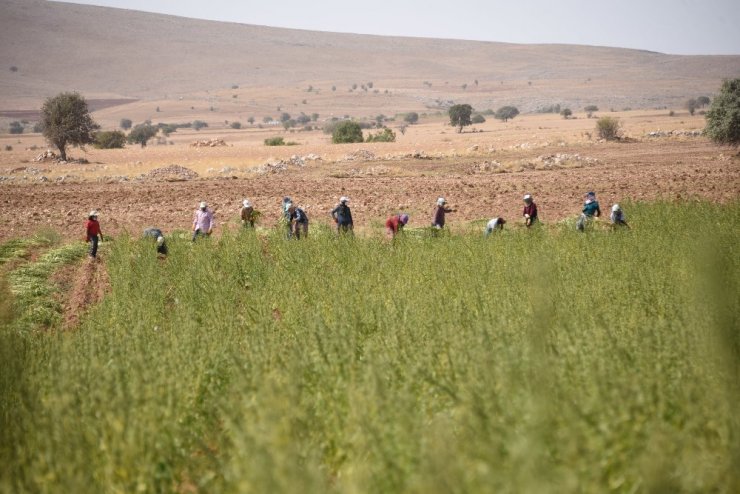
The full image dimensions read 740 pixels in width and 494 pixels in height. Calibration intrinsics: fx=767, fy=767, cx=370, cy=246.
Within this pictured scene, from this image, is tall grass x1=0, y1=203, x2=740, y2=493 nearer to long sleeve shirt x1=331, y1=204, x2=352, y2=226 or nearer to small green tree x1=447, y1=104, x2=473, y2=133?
long sleeve shirt x1=331, y1=204, x2=352, y2=226

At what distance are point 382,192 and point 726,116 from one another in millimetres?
17335

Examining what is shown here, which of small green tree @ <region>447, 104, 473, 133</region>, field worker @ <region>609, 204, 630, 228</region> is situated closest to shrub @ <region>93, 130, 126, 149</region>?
small green tree @ <region>447, 104, 473, 133</region>

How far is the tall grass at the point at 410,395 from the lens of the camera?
423cm

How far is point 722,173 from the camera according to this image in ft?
90.8

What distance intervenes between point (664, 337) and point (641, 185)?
20484 mm

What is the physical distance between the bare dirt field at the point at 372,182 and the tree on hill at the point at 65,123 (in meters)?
2.40

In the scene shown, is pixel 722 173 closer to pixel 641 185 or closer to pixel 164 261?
pixel 641 185

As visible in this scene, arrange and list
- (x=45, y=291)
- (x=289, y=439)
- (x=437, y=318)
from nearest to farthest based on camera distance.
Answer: (x=289, y=439) < (x=437, y=318) < (x=45, y=291)

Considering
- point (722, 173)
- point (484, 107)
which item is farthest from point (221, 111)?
point (722, 173)

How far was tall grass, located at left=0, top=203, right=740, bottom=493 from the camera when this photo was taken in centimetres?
423

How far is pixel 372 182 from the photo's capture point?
30172 mm

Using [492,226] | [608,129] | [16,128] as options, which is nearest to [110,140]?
[608,129]

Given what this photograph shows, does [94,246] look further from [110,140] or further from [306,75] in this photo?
[306,75]

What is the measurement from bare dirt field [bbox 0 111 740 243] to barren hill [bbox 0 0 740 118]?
278ft
